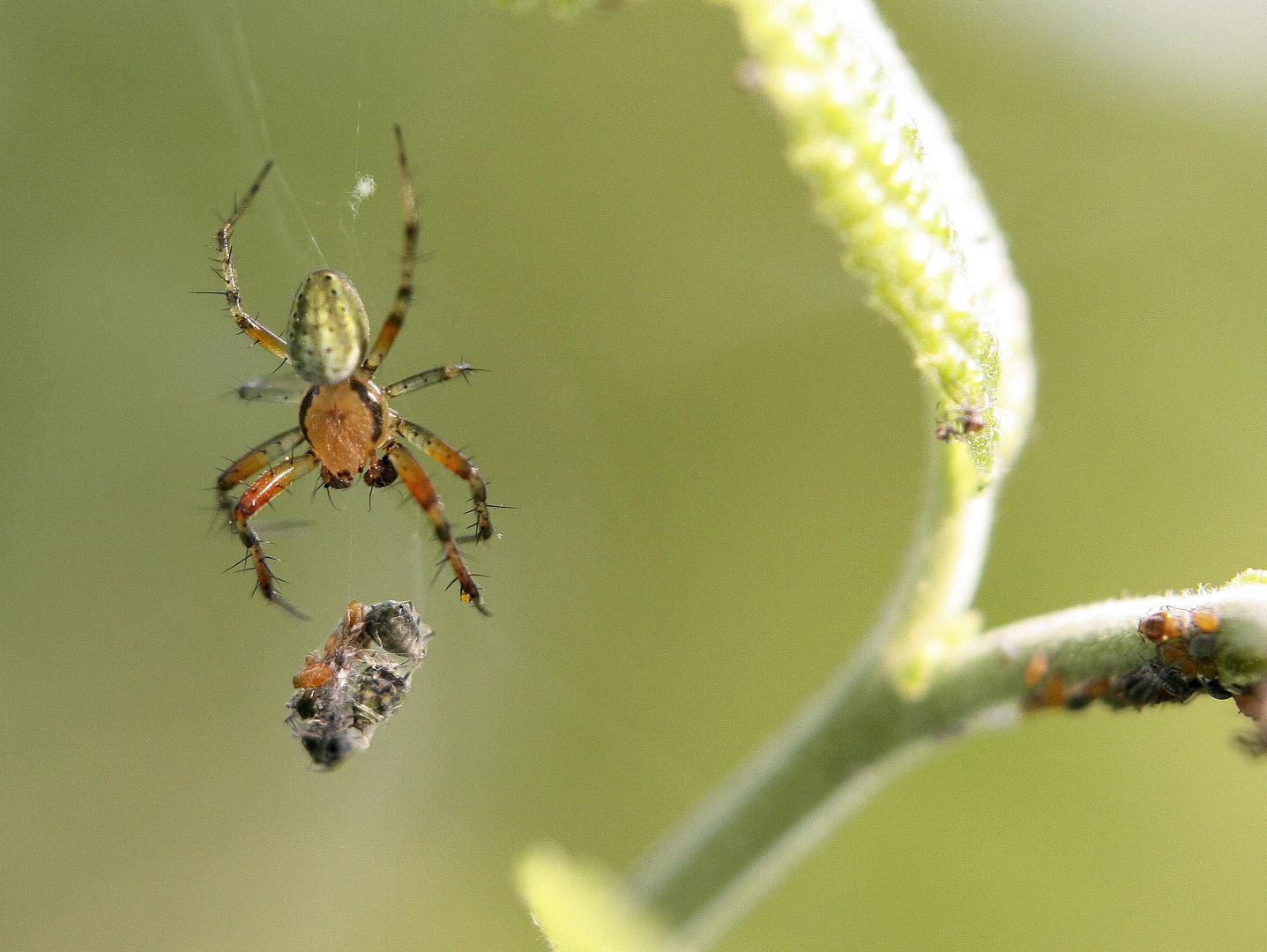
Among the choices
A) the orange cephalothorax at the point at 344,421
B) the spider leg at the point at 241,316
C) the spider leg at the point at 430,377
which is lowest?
the spider leg at the point at 430,377

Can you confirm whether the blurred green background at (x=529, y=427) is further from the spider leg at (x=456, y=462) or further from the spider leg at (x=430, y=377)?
the spider leg at (x=430, y=377)

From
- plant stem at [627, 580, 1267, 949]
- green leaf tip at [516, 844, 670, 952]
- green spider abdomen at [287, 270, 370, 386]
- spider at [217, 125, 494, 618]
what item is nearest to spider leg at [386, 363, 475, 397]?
spider at [217, 125, 494, 618]

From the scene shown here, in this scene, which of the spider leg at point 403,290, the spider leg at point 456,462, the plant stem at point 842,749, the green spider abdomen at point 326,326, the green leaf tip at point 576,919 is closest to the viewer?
the green leaf tip at point 576,919

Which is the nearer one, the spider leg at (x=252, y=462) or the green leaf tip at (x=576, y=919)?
the green leaf tip at (x=576, y=919)

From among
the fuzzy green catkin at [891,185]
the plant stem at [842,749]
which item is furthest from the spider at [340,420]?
the fuzzy green catkin at [891,185]

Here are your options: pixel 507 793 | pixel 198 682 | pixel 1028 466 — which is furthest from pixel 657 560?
pixel 198 682

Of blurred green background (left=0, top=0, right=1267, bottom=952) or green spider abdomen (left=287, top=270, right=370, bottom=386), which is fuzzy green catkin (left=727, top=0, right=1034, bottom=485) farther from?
blurred green background (left=0, top=0, right=1267, bottom=952)

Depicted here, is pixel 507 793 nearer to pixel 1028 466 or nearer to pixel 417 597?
pixel 417 597
